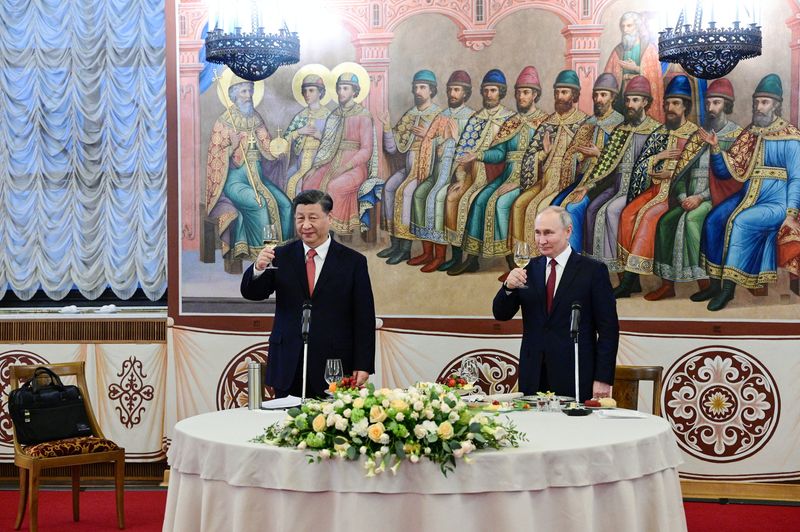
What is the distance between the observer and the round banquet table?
337cm

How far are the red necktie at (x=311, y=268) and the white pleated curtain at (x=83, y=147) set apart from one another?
2.31 meters

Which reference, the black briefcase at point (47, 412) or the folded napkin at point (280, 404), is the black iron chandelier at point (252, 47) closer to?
the folded napkin at point (280, 404)

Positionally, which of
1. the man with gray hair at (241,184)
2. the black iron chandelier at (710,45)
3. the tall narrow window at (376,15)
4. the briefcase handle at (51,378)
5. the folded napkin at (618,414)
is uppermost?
the tall narrow window at (376,15)

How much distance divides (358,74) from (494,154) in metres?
1.00

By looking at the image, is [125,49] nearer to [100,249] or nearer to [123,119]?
[123,119]

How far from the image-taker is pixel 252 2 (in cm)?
527

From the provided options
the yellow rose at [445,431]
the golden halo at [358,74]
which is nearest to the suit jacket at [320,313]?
the yellow rose at [445,431]

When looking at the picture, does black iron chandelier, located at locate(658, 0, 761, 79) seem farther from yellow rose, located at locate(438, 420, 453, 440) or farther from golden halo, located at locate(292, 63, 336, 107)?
yellow rose, located at locate(438, 420, 453, 440)

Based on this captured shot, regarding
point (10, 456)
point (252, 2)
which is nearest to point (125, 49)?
point (252, 2)

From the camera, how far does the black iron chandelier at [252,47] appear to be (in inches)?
208

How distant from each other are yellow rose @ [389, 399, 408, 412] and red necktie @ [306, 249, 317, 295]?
5.83 feet

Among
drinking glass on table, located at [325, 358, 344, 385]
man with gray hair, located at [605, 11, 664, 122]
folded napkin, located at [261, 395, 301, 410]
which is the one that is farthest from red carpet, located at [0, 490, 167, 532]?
man with gray hair, located at [605, 11, 664, 122]

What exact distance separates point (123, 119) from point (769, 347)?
435 cm

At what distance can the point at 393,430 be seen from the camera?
11.0ft
